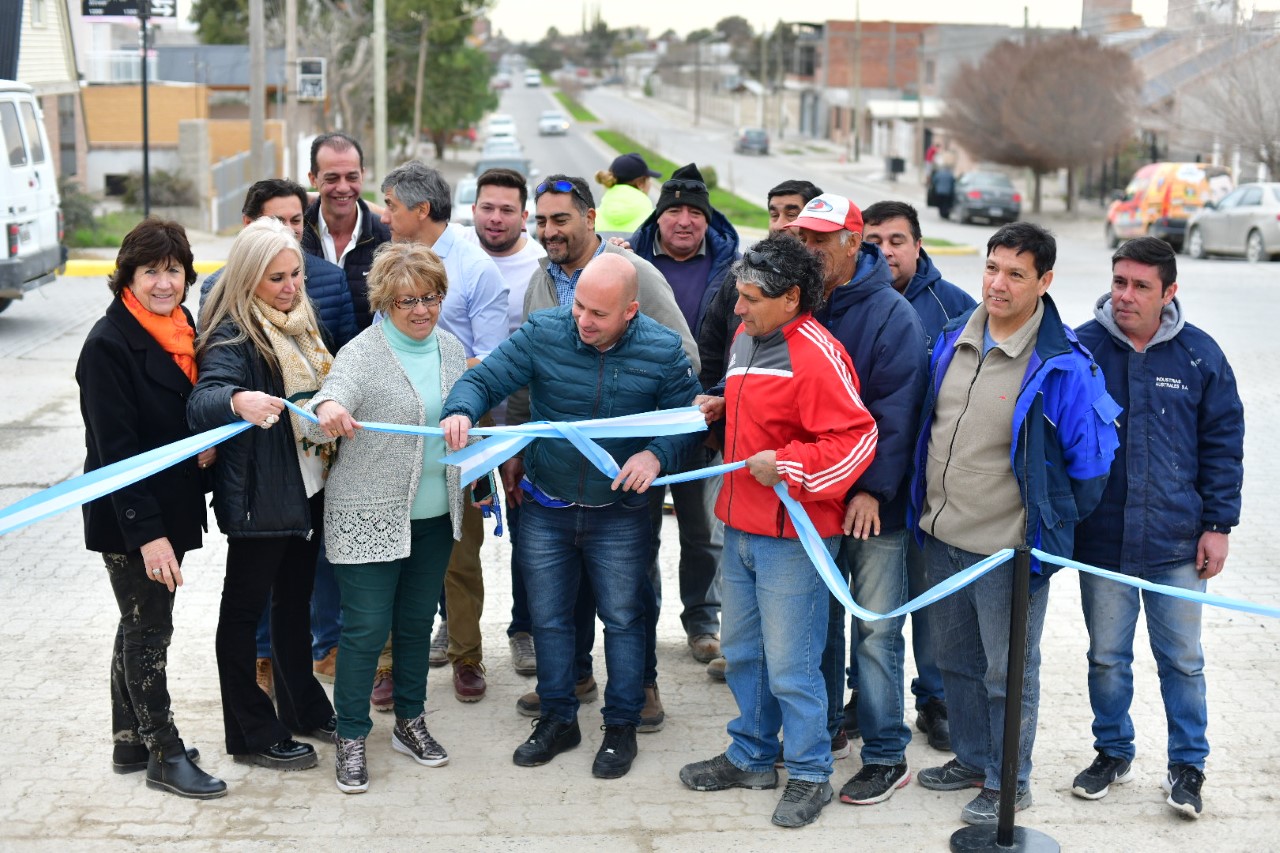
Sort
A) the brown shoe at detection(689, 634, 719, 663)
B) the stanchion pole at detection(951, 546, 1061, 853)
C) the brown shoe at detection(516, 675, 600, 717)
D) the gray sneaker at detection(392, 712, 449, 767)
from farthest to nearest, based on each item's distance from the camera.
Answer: the brown shoe at detection(689, 634, 719, 663) < the brown shoe at detection(516, 675, 600, 717) < the gray sneaker at detection(392, 712, 449, 767) < the stanchion pole at detection(951, 546, 1061, 853)

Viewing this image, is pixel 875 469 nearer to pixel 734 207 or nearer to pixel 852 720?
pixel 852 720

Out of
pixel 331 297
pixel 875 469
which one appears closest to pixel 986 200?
pixel 331 297

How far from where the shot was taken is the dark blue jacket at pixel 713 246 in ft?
21.4

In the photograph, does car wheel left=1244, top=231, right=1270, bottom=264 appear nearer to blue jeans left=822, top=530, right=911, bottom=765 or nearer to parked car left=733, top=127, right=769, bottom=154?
blue jeans left=822, top=530, right=911, bottom=765

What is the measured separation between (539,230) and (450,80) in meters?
54.0

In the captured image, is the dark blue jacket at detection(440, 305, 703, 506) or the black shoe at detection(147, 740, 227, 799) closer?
the black shoe at detection(147, 740, 227, 799)

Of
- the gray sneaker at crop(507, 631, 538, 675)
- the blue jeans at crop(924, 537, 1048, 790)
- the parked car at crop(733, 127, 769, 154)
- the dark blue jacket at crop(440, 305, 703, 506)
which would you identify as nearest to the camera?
the blue jeans at crop(924, 537, 1048, 790)

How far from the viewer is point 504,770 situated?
538cm

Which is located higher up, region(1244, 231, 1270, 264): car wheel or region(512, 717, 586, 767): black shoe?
region(1244, 231, 1270, 264): car wheel

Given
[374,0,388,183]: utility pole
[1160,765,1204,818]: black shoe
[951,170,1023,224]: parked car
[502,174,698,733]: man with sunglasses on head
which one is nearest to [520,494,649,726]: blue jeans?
[502,174,698,733]: man with sunglasses on head

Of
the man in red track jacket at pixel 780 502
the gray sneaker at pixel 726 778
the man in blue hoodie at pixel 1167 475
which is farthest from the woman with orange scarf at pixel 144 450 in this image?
the man in blue hoodie at pixel 1167 475

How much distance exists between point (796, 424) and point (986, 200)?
3535 centimetres

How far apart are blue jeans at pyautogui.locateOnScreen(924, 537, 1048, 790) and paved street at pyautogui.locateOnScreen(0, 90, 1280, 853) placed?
0.23 metres

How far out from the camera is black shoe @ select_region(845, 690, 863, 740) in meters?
5.73
